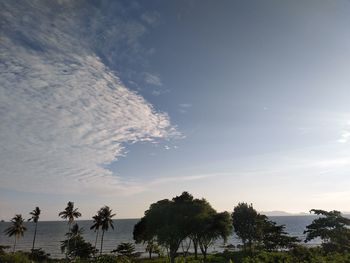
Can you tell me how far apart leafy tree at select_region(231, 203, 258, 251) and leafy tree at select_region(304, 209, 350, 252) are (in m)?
Result: 28.4

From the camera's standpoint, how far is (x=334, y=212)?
191ft

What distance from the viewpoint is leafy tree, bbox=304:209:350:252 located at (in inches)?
2128

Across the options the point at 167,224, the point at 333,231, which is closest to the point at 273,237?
the point at 333,231

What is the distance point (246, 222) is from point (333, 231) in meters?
32.1

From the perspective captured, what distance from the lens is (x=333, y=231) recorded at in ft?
182

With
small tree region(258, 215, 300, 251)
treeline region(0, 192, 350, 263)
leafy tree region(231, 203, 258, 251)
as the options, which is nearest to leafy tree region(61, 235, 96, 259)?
treeline region(0, 192, 350, 263)

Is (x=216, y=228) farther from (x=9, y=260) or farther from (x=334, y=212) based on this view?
(x=9, y=260)

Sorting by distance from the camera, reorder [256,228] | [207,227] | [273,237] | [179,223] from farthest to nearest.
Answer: [256,228] < [273,237] < [207,227] < [179,223]

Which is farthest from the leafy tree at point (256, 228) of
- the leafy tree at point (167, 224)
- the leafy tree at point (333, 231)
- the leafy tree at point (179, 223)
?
the leafy tree at point (333, 231)

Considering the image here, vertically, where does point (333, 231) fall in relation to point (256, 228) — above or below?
below

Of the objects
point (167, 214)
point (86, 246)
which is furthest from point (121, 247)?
point (167, 214)

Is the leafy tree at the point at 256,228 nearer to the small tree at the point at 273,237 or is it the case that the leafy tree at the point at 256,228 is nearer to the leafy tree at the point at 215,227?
the small tree at the point at 273,237

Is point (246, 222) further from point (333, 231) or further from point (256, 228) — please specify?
A: point (333, 231)

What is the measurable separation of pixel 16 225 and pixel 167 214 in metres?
61.3
